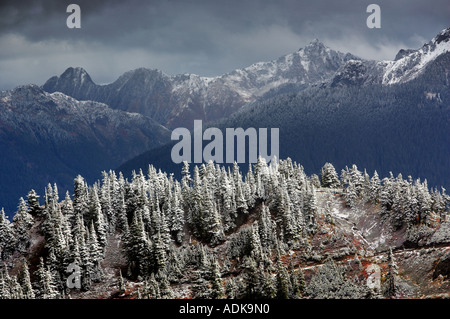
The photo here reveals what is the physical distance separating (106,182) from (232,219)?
44.7 m

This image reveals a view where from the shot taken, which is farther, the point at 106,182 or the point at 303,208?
the point at 106,182

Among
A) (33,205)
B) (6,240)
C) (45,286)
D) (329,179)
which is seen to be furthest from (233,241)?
(33,205)

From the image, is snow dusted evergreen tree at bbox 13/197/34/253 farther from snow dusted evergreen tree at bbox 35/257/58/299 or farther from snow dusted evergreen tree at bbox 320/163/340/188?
snow dusted evergreen tree at bbox 320/163/340/188

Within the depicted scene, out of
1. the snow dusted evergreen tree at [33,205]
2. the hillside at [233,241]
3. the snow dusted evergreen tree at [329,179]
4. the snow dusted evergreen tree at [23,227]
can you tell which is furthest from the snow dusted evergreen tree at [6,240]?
the snow dusted evergreen tree at [329,179]

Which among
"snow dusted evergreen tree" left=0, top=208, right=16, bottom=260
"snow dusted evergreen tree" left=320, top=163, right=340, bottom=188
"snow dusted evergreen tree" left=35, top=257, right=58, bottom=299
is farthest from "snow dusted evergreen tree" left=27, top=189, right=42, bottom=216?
"snow dusted evergreen tree" left=320, top=163, right=340, bottom=188

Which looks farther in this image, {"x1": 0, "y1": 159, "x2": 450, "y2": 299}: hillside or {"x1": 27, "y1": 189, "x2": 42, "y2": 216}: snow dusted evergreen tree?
{"x1": 27, "y1": 189, "x2": 42, "y2": 216}: snow dusted evergreen tree

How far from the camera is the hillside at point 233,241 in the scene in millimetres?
88438

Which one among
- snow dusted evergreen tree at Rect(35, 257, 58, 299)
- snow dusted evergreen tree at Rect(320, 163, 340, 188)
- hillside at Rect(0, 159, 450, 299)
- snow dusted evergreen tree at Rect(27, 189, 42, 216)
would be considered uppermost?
snow dusted evergreen tree at Rect(320, 163, 340, 188)

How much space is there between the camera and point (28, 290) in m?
93.4

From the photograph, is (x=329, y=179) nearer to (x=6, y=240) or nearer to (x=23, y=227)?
(x=23, y=227)

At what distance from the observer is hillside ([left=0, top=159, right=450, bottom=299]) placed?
290 feet

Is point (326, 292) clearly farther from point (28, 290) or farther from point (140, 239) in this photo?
point (28, 290)

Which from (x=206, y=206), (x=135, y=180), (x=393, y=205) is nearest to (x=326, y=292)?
(x=393, y=205)

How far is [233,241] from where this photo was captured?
393 ft
